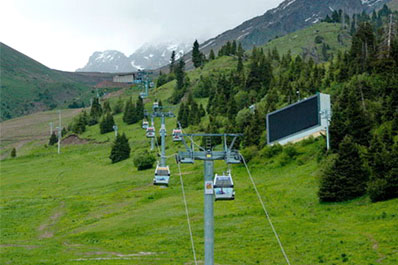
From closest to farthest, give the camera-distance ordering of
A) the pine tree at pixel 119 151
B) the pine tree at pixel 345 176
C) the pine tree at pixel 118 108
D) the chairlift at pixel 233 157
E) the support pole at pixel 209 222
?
1. the support pole at pixel 209 222
2. the chairlift at pixel 233 157
3. the pine tree at pixel 345 176
4. the pine tree at pixel 119 151
5. the pine tree at pixel 118 108

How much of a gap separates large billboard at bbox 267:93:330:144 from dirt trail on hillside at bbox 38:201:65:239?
119 ft

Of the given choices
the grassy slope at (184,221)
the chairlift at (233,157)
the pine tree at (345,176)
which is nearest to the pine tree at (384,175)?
the grassy slope at (184,221)

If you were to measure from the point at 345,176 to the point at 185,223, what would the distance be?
1754 centimetres

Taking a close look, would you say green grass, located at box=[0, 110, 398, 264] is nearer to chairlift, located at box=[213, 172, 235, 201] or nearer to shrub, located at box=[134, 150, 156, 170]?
shrub, located at box=[134, 150, 156, 170]

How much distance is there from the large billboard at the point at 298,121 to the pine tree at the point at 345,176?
28575 millimetres

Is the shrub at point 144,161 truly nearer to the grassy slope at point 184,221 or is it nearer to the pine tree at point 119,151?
the grassy slope at point 184,221

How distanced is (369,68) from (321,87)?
576 inches

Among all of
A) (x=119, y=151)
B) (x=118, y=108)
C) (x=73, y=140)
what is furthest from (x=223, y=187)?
(x=118, y=108)

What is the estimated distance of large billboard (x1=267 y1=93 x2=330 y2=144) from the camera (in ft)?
288

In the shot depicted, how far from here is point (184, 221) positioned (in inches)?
2334

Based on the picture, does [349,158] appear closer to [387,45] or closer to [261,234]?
[261,234]

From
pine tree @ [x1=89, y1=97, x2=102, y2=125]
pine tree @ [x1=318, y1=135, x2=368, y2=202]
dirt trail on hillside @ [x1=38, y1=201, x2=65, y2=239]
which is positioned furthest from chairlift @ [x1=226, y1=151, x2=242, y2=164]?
pine tree @ [x1=89, y1=97, x2=102, y2=125]

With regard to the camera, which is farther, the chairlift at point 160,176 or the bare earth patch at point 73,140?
the bare earth patch at point 73,140

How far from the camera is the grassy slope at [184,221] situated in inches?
1759
